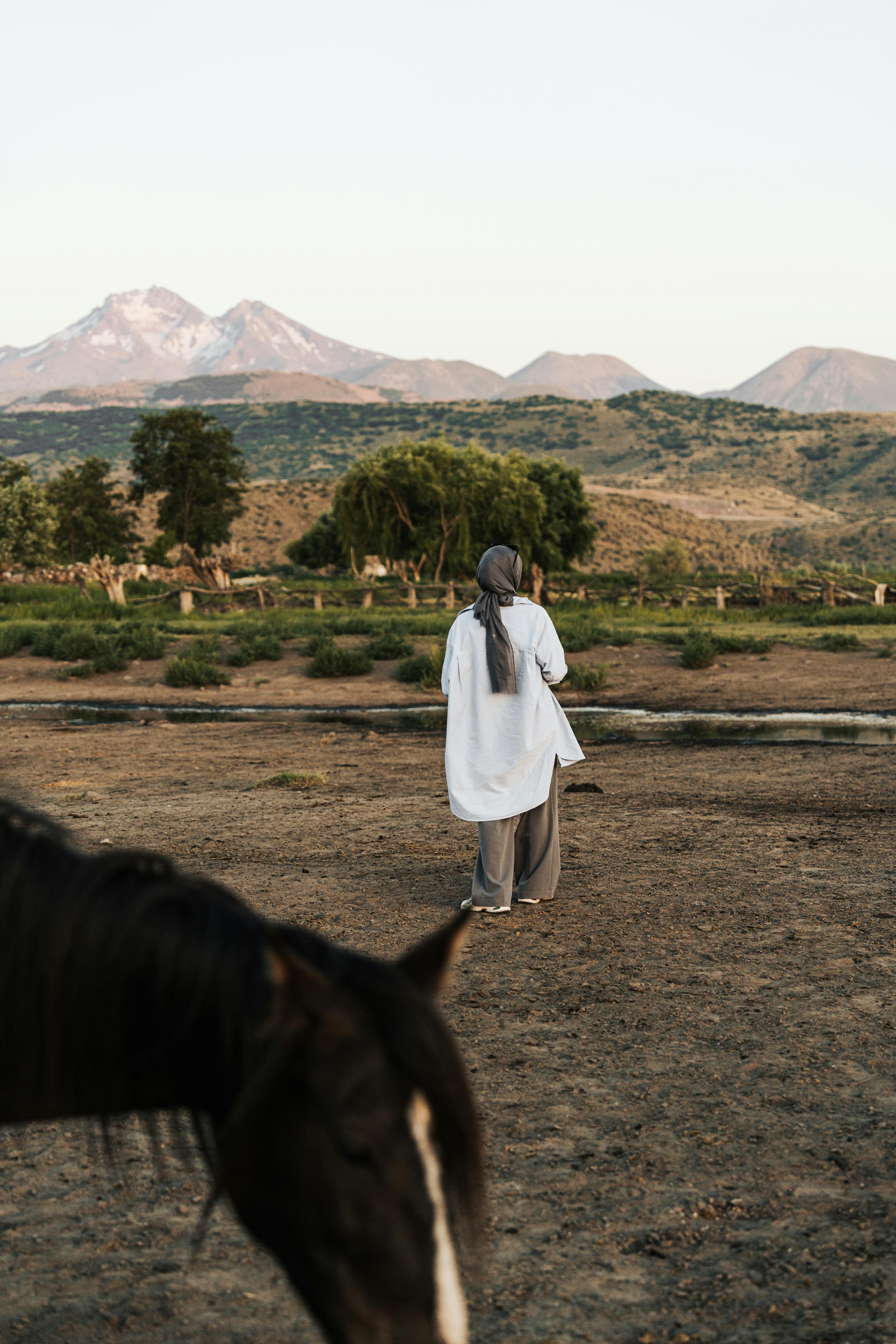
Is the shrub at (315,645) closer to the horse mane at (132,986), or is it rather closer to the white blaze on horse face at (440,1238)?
the horse mane at (132,986)

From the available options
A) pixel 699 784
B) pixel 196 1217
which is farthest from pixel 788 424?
pixel 196 1217

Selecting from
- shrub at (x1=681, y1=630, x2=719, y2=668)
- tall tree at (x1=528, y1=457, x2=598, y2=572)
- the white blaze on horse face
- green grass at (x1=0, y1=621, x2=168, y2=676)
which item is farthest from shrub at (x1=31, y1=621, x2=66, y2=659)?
tall tree at (x1=528, y1=457, x2=598, y2=572)

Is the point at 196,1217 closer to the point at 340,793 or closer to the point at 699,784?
the point at 340,793

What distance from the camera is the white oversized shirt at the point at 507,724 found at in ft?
19.9

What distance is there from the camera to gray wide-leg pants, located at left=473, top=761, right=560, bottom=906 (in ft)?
20.0

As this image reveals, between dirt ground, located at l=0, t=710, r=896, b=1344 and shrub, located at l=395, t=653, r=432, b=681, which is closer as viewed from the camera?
dirt ground, located at l=0, t=710, r=896, b=1344

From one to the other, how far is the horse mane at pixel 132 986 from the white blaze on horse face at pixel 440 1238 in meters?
0.04

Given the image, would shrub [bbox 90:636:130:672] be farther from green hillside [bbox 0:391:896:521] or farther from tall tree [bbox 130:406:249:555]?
green hillside [bbox 0:391:896:521]

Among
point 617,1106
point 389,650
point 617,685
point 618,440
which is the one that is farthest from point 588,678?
point 618,440

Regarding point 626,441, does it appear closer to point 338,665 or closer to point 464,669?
point 338,665

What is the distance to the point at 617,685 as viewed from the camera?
19375mm

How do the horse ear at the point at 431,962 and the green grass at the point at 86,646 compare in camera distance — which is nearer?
the horse ear at the point at 431,962

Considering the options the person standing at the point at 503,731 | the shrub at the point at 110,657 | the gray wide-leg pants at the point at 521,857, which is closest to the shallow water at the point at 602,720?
the shrub at the point at 110,657

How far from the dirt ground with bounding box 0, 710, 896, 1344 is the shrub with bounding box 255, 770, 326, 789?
1828mm
